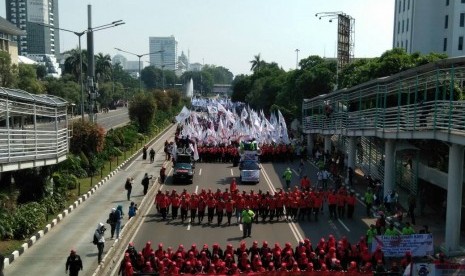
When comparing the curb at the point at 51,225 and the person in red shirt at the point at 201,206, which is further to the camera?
the person in red shirt at the point at 201,206

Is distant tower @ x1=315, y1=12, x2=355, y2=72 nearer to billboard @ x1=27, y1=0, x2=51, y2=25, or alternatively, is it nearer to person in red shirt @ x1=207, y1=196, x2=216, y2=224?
person in red shirt @ x1=207, y1=196, x2=216, y2=224

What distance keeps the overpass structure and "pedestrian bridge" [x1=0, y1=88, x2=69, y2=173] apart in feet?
44.3

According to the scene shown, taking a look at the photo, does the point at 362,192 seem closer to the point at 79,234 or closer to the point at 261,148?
the point at 261,148

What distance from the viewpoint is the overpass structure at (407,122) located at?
16.7m

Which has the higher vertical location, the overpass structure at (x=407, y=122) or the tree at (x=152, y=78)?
the tree at (x=152, y=78)

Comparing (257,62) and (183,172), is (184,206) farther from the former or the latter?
(257,62)

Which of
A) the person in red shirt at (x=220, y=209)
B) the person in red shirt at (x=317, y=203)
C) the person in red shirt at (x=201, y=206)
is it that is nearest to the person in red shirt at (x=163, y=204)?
the person in red shirt at (x=201, y=206)

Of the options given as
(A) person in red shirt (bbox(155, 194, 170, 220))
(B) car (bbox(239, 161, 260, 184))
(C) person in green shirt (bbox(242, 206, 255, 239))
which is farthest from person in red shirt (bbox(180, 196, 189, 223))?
(B) car (bbox(239, 161, 260, 184))

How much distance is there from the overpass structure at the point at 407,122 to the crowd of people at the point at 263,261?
3.83 m

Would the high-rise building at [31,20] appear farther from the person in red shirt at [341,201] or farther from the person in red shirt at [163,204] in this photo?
the person in red shirt at [341,201]

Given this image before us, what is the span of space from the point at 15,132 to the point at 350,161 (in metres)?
19.8

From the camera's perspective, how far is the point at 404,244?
15.4 m

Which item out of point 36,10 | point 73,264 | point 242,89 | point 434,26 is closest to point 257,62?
point 242,89

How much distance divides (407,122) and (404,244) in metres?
6.69
